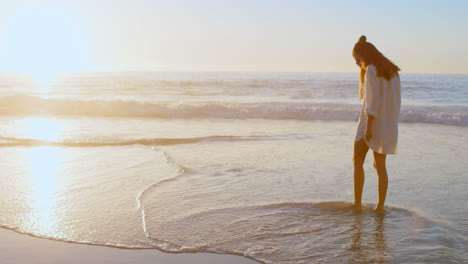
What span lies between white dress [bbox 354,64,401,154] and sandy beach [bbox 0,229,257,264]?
1721 mm

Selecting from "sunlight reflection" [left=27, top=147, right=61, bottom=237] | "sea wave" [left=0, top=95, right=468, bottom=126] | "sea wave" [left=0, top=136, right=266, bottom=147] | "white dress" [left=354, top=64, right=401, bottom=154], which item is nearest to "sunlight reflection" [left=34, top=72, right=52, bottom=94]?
"sea wave" [left=0, top=95, right=468, bottom=126]

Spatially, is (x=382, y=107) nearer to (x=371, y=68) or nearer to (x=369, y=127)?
(x=369, y=127)

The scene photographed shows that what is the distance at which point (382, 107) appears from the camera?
3957 mm

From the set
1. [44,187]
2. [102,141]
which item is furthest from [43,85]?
[44,187]

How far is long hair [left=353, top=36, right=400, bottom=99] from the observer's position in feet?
12.7

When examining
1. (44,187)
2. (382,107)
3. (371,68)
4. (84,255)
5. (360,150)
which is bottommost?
(84,255)

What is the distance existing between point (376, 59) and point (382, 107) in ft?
1.47

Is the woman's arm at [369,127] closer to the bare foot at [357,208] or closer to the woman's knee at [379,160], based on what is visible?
the woman's knee at [379,160]

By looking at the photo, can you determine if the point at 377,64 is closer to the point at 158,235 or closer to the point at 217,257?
the point at 217,257

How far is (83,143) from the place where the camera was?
833cm

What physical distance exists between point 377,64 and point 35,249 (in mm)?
3316

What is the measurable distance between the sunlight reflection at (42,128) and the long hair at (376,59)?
7125 millimetres

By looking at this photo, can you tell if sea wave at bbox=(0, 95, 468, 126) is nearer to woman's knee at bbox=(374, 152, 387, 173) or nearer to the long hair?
woman's knee at bbox=(374, 152, 387, 173)

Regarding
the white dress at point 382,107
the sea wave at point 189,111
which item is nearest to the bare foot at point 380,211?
the white dress at point 382,107
